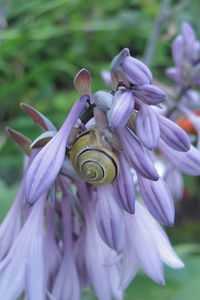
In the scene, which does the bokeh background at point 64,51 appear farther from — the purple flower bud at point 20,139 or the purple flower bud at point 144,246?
the purple flower bud at point 144,246

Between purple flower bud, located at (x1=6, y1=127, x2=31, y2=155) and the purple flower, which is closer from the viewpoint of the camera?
the purple flower

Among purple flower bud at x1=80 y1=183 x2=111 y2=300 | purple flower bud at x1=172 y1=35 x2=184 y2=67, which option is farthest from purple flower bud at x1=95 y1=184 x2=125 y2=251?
purple flower bud at x1=172 y1=35 x2=184 y2=67

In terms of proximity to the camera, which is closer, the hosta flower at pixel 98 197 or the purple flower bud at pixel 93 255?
the hosta flower at pixel 98 197

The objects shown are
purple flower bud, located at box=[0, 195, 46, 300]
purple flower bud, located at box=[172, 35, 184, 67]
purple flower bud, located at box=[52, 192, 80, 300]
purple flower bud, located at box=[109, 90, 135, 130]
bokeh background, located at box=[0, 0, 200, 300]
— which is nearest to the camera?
purple flower bud, located at box=[109, 90, 135, 130]

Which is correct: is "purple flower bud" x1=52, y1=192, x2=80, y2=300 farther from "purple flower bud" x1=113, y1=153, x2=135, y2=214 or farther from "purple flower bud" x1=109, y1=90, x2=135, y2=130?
"purple flower bud" x1=109, y1=90, x2=135, y2=130

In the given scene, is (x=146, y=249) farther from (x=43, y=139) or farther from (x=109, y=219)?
(x=43, y=139)

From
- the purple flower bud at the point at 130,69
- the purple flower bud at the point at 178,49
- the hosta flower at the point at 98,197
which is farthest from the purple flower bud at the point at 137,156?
the purple flower bud at the point at 178,49
